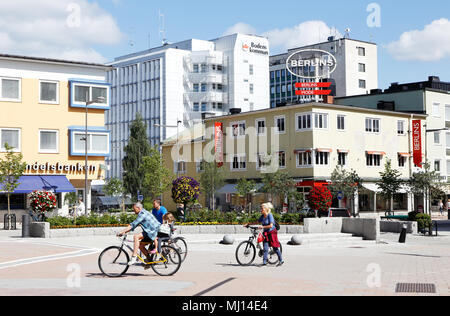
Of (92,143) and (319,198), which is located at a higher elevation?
(92,143)

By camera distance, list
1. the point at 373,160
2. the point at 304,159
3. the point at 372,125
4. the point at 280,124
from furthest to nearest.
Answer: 1. the point at 372,125
2. the point at 373,160
3. the point at 280,124
4. the point at 304,159

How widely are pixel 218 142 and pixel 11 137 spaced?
27.6 m

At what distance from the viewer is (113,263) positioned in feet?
49.6

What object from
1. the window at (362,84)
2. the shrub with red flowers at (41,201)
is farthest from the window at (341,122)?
the window at (362,84)

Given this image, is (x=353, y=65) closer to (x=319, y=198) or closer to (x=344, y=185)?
(x=344, y=185)

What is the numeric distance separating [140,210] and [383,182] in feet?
125

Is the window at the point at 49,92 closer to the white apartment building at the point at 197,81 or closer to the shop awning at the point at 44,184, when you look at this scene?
the shop awning at the point at 44,184

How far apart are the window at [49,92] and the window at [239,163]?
2484cm

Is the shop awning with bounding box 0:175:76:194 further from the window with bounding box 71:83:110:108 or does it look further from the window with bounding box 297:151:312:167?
the window with bounding box 297:151:312:167

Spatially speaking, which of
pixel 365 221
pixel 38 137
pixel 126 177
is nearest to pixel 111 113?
pixel 126 177

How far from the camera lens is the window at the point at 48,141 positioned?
48344 mm

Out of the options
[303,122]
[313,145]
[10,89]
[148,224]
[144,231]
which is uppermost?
[10,89]

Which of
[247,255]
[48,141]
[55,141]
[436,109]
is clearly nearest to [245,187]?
[55,141]
